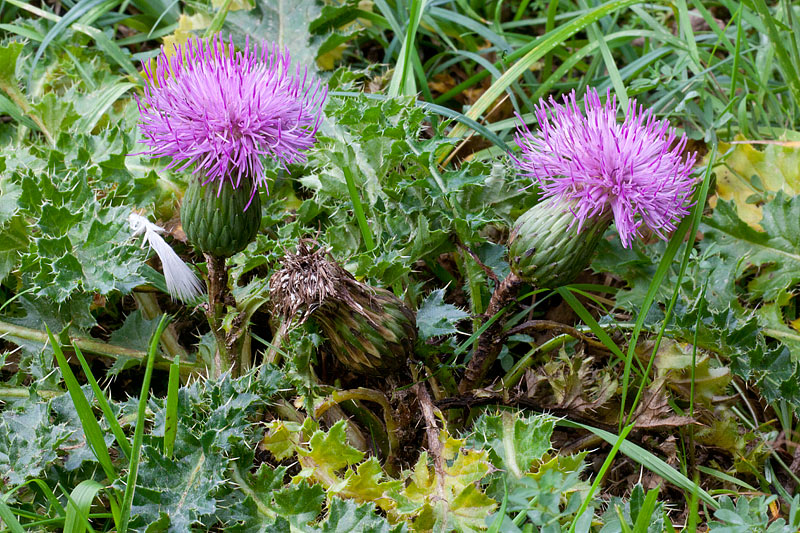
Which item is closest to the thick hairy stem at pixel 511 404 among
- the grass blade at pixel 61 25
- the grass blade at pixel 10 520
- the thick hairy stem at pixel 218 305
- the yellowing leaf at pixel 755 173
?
the thick hairy stem at pixel 218 305

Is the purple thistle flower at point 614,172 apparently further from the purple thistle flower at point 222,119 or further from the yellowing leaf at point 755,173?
the yellowing leaf at point 755,173

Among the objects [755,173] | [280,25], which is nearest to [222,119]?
[280,25]

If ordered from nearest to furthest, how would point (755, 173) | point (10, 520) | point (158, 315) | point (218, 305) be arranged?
point (10, 520), point (218, 305), point (158, 315), point (755, 173)

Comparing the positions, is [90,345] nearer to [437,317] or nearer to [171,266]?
[171,266]

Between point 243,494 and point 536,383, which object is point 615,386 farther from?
point 243,494

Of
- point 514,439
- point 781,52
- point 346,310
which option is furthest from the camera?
point 781,52

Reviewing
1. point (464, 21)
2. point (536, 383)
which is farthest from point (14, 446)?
point (464, 21)
